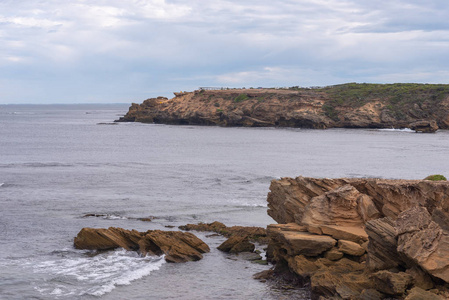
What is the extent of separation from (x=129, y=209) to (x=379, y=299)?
23.7m

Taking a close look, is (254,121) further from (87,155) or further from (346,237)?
(346,237)

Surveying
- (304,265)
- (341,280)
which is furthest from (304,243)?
(341,280)

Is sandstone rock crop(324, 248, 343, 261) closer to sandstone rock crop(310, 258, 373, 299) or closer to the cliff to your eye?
sandstone rock crop(310, 258, 373, 299)

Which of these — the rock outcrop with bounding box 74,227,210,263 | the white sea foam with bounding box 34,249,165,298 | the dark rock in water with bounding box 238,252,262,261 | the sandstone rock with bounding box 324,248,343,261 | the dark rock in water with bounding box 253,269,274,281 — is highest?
the sandstone rock with bounding box 324,248,343,261

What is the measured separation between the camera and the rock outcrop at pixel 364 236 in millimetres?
15914

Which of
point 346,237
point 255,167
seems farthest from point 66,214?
point 255,167

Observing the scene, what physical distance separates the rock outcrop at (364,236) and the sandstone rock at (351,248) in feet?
0.12

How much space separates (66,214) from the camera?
1389 inches

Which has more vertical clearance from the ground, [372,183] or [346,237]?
[372,183]

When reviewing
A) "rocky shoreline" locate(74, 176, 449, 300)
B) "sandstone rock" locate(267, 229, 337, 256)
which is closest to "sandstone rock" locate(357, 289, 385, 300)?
"rocky shoreline" locate(74, 176, 449, 300)

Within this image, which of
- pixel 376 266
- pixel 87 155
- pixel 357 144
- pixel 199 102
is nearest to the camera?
pixel 376 266

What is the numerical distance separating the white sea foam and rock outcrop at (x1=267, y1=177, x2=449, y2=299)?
237 inches

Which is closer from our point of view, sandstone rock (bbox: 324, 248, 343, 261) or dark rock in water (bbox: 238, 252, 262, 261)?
sandstone rock (bbox: 324, 248, 343, 261)

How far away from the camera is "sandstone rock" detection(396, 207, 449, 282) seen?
51.0 ft
